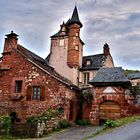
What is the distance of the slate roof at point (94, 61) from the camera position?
117 ft

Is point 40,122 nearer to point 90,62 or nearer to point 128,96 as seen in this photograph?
point 128,96

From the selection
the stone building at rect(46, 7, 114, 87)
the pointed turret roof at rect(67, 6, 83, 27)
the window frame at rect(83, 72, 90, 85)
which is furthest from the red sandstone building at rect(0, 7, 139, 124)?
the window frame at rect(83, 72, 90, 85)

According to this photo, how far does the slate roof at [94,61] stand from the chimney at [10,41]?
29.5 feet

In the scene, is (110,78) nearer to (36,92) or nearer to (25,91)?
(36,92)

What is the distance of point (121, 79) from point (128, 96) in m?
A: 1.72

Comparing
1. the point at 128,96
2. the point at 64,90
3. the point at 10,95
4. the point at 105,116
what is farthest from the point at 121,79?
the point at 10,95

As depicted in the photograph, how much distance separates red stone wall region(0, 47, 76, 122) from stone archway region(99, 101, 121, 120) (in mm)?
3455

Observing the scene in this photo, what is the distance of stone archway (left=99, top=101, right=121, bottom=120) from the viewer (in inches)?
1049

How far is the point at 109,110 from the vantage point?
27.0 metres

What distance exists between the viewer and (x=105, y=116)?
88.4ft

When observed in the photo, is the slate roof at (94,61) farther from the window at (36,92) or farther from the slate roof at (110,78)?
the window at (36,92)

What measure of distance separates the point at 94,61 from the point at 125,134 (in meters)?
22.5

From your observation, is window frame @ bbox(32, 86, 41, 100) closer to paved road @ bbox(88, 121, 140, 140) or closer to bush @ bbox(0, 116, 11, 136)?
bush @ bbox(0, 116, 11, 136)

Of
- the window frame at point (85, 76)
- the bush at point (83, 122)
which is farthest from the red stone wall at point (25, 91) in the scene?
the window frame at point (85, 76)
